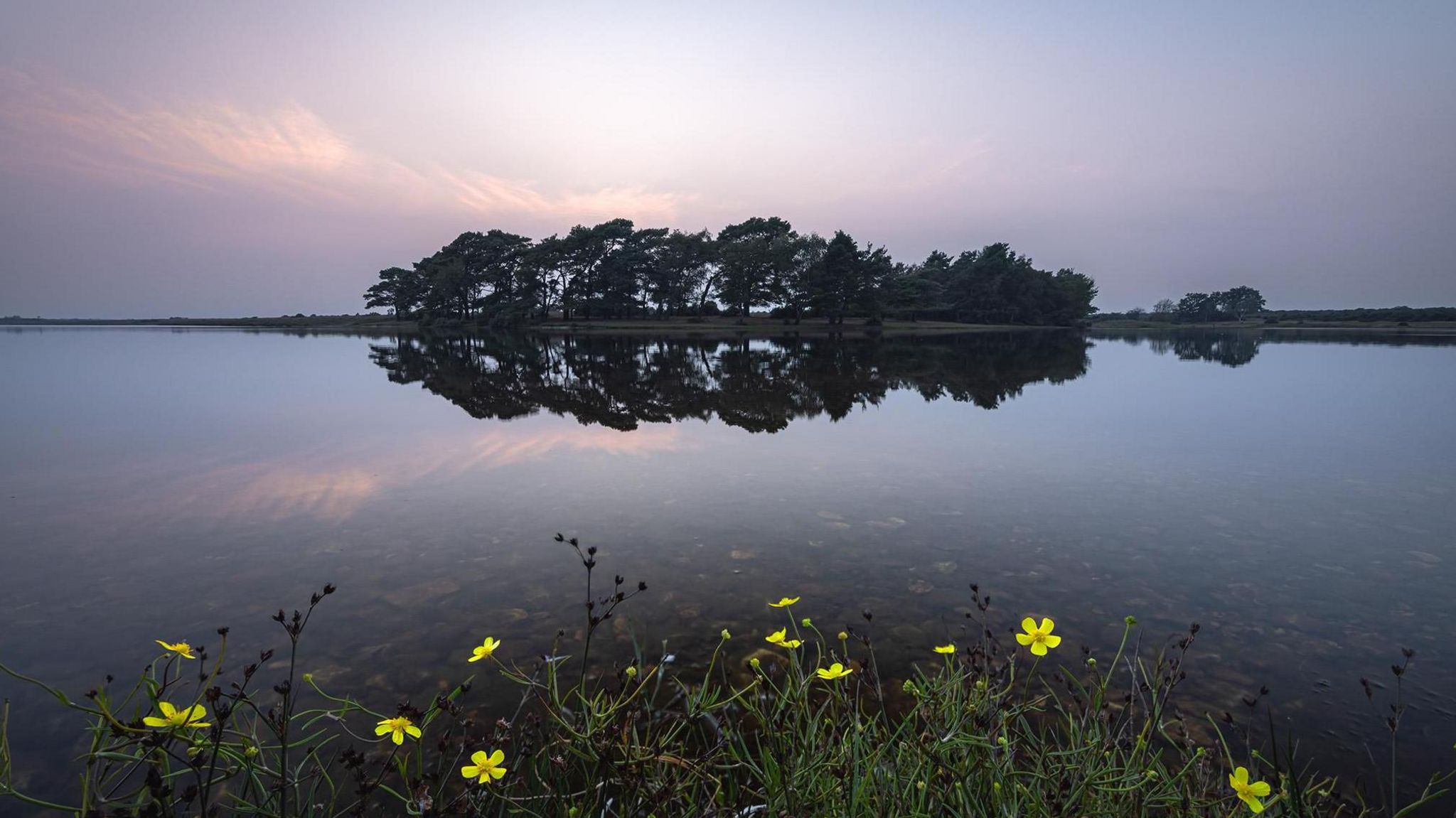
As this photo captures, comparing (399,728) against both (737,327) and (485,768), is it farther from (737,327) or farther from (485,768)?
(737,327)

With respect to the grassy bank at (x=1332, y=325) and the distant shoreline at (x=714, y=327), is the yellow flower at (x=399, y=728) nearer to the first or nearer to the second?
the distant shoreline at (x=714, y=327)

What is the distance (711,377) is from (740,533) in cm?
1745

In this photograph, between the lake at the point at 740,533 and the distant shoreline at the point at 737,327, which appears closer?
the lake at the point at 740,533

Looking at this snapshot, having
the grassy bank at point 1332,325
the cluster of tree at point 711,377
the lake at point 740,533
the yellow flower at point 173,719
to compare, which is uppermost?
the grassy bank at point 1332,325

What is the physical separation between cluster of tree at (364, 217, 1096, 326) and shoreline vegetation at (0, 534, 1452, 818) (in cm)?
7201

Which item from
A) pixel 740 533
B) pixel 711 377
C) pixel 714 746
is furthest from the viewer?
pixel 711 377

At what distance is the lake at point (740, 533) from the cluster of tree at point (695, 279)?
61.2 m

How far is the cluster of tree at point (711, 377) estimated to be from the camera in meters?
16.2

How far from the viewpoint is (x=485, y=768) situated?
7.04 ft

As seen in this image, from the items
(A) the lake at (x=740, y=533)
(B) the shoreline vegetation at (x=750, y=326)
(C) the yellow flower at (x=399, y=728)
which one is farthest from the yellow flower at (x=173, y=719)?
(B) the shoreline vegetation at (x=750, y=326)

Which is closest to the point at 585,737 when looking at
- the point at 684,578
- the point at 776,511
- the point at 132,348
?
the point at 684,578

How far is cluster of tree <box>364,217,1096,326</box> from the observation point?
75.8 m

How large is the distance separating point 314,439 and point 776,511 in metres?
10.3

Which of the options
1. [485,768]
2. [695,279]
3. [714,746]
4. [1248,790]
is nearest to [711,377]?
[714,746]
